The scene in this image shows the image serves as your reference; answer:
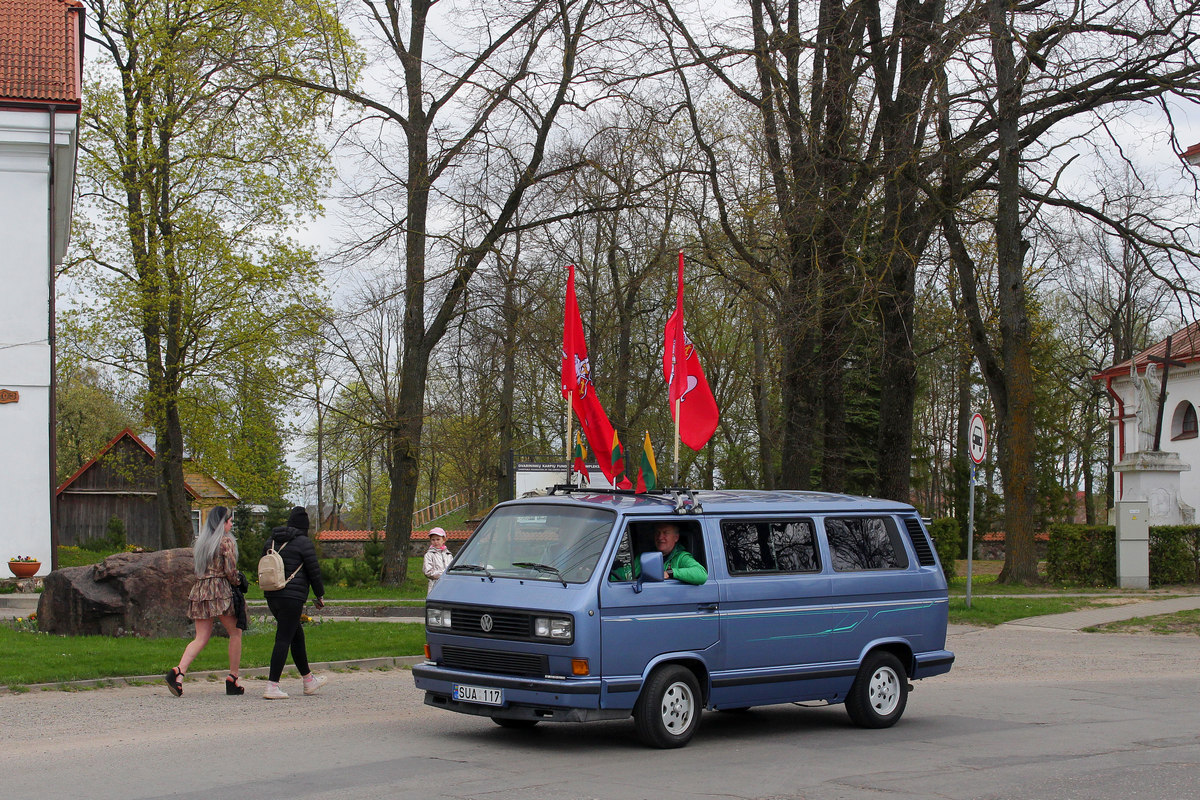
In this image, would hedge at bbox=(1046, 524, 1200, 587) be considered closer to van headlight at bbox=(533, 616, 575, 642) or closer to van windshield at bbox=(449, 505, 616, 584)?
van windshield at bbox=(449, 505, 616, 584)

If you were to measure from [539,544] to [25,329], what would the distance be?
61.4 ft

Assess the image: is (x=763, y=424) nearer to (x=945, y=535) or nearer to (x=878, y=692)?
(x=945, y=535)

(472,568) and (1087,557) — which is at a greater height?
(472,568)

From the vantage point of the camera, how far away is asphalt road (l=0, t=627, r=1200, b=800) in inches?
289

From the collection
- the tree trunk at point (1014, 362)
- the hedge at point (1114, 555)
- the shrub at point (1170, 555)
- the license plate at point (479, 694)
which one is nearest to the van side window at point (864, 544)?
the license plate at point (479, 694)

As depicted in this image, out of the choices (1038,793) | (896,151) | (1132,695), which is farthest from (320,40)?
(1038,793)

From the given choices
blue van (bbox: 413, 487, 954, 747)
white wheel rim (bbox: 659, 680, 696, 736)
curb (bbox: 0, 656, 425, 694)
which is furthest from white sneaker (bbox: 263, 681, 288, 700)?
white wheel rim (bbox: 659, 680, 696, 736)

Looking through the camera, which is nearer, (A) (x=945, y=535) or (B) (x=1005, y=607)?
(B) (x=1005, y=607)

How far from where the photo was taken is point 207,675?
493 inches

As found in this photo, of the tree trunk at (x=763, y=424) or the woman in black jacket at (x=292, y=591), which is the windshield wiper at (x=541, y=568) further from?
the tree trunk at (x=763, y=424)

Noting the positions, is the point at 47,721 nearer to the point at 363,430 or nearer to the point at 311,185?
the point at 363,430

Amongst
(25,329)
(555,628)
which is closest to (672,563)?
(555,628)

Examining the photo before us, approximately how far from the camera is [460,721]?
10133 millimetres

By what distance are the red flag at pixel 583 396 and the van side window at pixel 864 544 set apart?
2.35 meters
